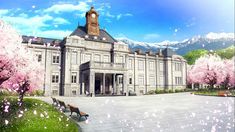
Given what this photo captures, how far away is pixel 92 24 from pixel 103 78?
12.3 metres

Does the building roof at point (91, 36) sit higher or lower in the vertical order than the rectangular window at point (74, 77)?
higher

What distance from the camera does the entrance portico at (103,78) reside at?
38625 mm

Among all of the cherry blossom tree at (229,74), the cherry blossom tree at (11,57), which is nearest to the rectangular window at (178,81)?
the cherry blossom tree at (229,74)

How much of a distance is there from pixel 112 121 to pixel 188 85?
4927 cm

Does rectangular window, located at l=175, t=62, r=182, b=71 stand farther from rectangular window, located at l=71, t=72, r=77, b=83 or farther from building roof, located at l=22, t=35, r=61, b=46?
building roof, located at l=22, t=35, r=61, b=46

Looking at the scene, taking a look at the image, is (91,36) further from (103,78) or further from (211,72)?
(211,72)

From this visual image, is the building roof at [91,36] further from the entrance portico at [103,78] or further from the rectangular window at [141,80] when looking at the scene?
the rectangular window at [141,80]

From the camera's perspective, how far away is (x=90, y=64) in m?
38.6

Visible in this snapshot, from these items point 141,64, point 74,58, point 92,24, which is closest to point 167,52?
point 141,64

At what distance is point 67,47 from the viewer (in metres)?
40.9

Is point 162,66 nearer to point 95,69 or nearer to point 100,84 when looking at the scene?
point 100,84

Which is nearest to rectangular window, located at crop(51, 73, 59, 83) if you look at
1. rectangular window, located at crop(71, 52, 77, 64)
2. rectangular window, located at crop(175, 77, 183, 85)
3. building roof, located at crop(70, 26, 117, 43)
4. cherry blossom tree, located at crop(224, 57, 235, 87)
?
rectangular window, located at crop(71, 52, 77, 64)

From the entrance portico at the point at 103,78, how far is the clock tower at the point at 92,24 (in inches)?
315

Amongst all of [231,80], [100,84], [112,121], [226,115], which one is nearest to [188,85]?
[231,80]
